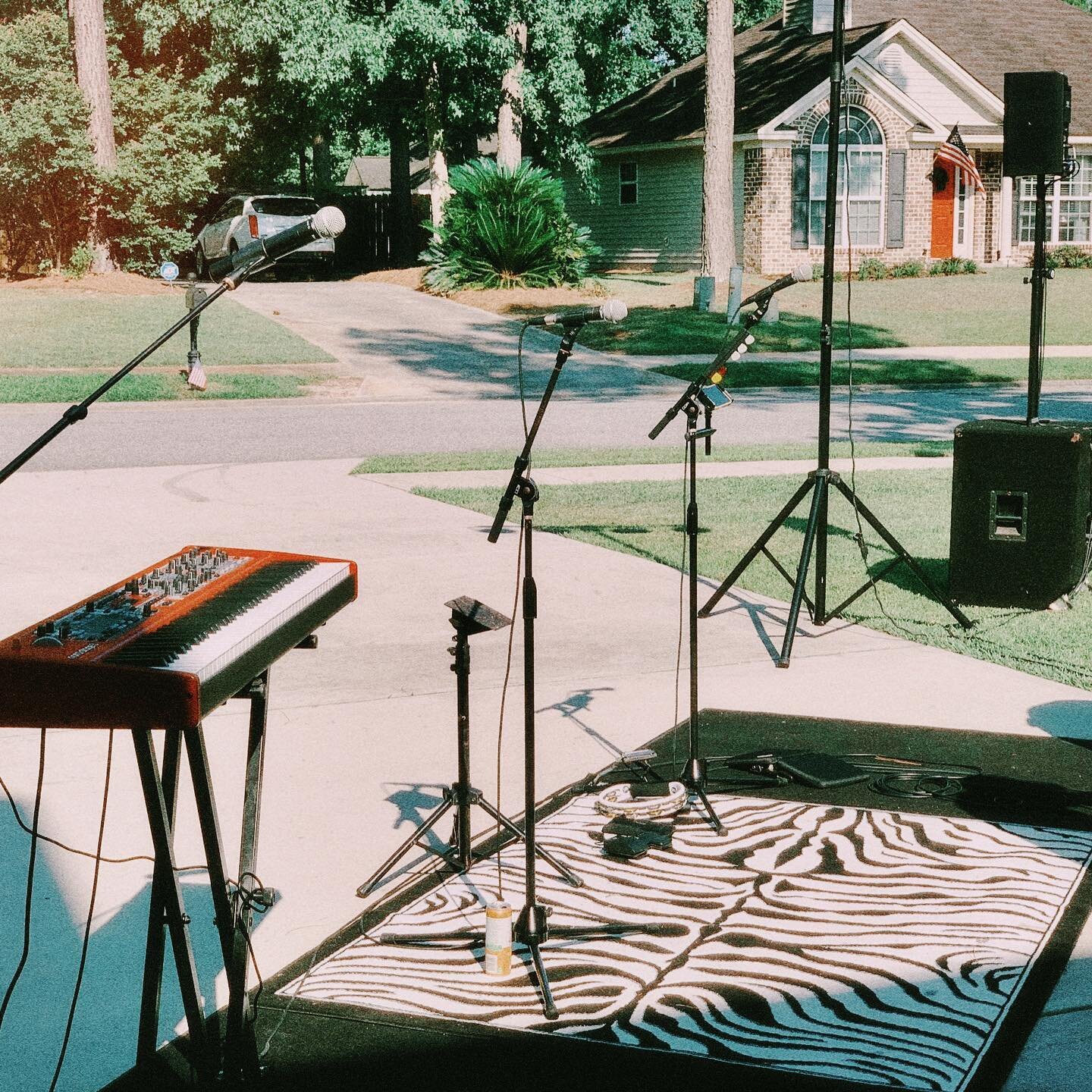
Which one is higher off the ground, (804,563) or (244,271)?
(244,271)

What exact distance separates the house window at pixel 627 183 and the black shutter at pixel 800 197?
216 inches

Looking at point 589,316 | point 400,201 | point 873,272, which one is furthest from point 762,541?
point 400,201

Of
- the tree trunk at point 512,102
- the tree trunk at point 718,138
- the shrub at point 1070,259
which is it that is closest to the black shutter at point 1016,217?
the shrub at point 1070,259

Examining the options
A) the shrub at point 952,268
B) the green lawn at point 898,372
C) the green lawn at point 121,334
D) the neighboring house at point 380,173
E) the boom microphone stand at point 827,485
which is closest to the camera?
the boom microphone stand at point 827,485

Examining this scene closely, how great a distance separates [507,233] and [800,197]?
718 cm

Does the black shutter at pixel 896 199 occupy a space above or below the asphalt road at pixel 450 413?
above

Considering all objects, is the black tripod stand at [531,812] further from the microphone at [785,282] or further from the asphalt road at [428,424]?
the asphalt road at [428,424]

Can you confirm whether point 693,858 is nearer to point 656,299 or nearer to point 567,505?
point 567,505

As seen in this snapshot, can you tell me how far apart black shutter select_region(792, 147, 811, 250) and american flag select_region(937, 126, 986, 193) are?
293 centimetres

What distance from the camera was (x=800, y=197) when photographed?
3000cm

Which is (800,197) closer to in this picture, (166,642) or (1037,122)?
(1037,122)

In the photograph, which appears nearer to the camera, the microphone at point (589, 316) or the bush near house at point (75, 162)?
the microphone at point (589, 316)

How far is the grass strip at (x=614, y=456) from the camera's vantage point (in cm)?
1210

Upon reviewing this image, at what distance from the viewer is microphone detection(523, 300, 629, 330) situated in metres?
3.51
